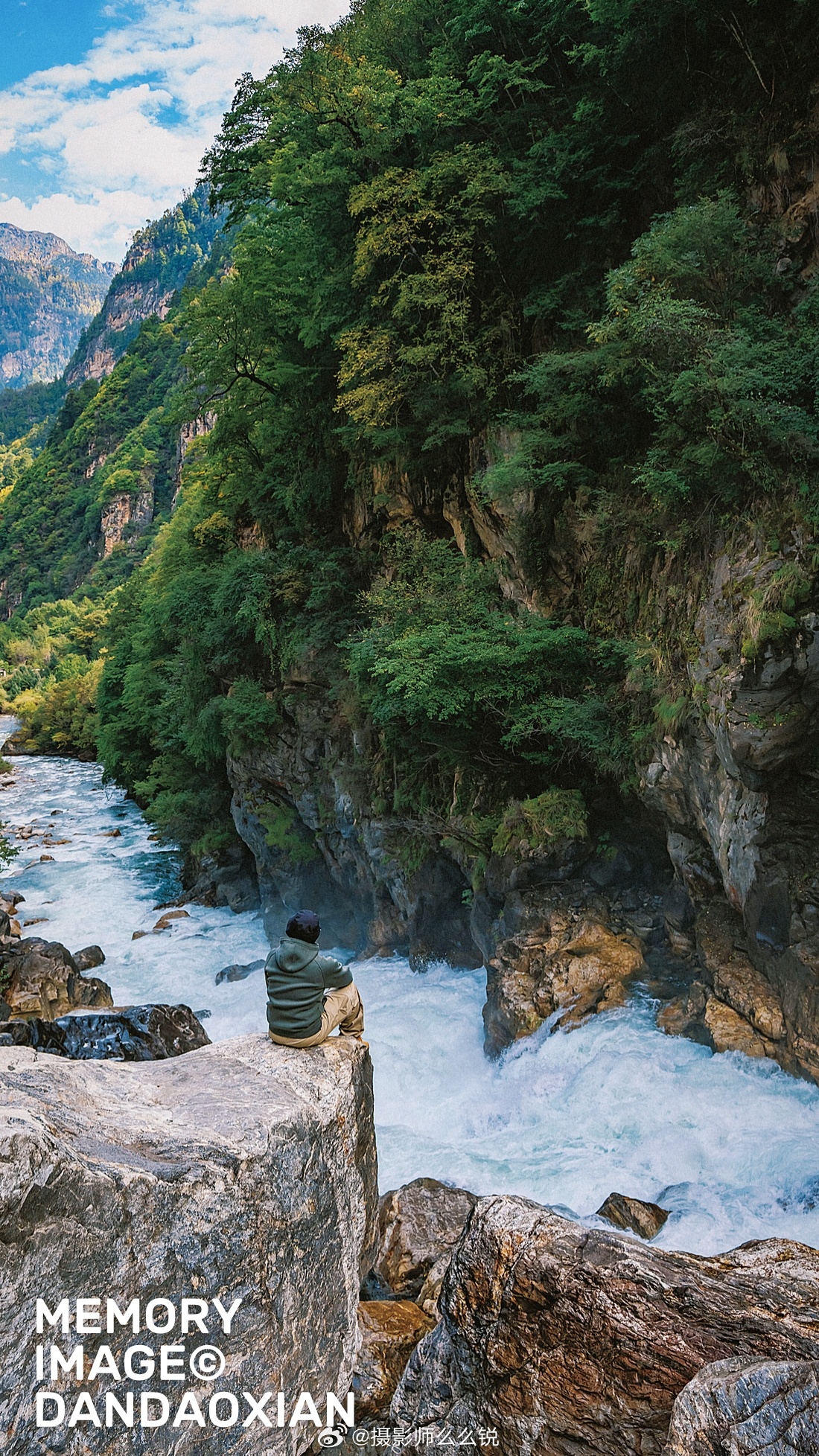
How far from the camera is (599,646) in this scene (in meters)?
11.4

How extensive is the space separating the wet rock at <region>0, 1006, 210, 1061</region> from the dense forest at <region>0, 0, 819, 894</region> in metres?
5.09

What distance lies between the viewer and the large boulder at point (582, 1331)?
3.65 m

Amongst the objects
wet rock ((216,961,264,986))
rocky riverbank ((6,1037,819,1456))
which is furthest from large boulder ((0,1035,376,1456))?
wet rock ((216,961,264,986))

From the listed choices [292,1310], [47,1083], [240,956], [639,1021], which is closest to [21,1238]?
[47,1083]

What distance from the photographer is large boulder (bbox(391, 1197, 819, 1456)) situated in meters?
3.65

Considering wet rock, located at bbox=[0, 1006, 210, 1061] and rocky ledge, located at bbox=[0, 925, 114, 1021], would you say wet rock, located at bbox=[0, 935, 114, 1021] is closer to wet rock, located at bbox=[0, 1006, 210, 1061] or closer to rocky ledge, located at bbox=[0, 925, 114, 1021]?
rocky ledge, located at bbox=[0, 925, 114, 1021]

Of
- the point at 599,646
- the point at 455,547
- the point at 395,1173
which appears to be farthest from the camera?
the point at 455,547

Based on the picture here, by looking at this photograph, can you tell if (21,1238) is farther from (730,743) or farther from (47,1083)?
(730,743)

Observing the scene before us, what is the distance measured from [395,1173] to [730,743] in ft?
20.4

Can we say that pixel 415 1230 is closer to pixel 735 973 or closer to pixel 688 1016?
pixel 688 1016

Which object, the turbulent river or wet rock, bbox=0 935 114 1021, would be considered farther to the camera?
wet rock, bbox=0 935 114 1021

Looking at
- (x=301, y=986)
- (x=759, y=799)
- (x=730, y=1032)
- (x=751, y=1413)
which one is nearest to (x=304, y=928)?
(x=301, y=986)

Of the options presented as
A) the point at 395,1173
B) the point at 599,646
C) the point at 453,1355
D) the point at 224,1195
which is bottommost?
the point at 395,1173

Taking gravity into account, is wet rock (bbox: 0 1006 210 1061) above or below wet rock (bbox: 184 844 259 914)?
above
